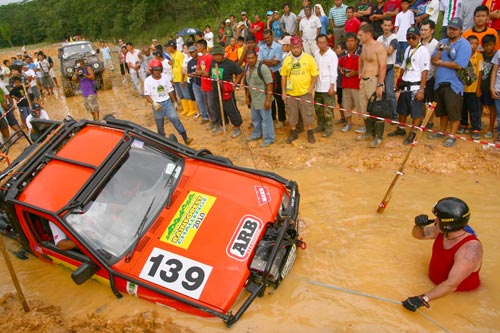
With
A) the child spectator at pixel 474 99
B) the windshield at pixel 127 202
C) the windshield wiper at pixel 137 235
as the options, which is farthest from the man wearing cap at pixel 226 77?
the windshield wiper at pixel 137 235

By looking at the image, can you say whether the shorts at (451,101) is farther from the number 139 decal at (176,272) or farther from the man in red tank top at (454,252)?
the number 139 decal at (176,272)

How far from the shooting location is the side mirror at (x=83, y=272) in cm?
316

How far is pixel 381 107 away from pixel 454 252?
3.78 meters

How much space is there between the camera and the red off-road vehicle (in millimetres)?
3305

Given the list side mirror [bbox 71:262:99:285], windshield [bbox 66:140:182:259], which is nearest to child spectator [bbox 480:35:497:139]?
windshield [bbox 66:140:182:259]

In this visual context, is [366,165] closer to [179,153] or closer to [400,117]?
[400,117]

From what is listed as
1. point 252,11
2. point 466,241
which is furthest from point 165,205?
point 252,11

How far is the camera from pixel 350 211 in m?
5.01

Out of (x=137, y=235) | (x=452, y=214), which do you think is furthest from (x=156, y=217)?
(x=452, y=214)

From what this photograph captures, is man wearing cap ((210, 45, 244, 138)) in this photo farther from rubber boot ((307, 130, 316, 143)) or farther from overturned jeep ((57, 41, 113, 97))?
overturned jeep ((57, 41, 113, 97))

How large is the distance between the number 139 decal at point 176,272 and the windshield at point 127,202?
341mm

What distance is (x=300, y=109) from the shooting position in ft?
23.4

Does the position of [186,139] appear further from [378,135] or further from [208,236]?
[208,236]

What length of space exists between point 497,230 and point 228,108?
5374mm
